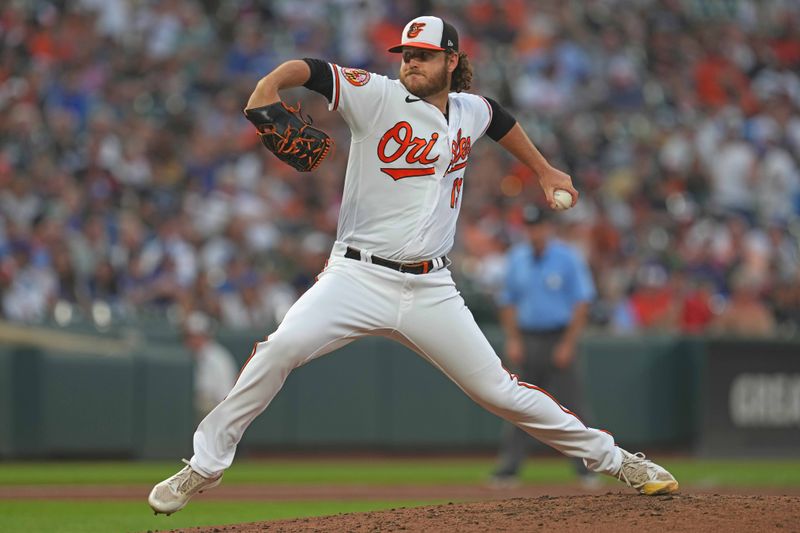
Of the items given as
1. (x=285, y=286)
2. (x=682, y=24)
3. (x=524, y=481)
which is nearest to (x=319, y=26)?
(x=285, y=286)

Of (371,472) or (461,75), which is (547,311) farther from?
(461,75)

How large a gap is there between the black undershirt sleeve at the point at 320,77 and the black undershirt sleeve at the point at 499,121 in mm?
1025

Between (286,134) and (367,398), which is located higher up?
(286,134)

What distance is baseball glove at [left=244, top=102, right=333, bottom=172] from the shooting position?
5.27 meters

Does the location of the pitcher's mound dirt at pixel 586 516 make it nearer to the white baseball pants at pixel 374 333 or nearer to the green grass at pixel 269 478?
the white baseball pants at pixel 374 333

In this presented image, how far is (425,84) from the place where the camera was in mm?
5793

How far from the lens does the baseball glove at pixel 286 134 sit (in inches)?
208

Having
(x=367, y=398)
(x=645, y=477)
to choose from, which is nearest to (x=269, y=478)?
(x=367, y=398)

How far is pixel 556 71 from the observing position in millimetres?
18344

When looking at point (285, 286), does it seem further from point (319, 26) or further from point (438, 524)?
point (438, 524)

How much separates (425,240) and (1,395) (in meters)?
6.77

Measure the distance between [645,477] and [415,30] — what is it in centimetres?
238

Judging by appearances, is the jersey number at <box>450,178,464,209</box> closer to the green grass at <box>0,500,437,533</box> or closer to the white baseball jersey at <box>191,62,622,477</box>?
the white baseball jersey at <box>191,62,622,477</box>

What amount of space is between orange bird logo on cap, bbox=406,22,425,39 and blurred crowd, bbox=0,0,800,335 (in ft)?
23.3
